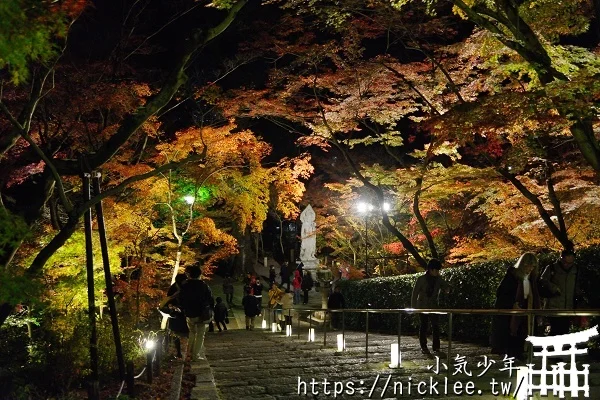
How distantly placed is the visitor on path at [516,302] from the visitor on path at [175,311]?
16.5 ft

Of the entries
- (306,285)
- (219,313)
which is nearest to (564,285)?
(219,313)

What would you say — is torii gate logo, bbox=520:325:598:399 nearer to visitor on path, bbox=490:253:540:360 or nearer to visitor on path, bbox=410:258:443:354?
visitor on path, bbox=490:253:540:360

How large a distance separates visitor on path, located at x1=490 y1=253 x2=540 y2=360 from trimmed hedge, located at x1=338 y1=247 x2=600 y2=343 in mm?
1094

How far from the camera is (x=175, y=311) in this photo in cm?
917

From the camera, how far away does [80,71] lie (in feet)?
48.3

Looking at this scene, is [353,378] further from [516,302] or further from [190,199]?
[190,199]

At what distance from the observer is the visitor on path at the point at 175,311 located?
9.06m

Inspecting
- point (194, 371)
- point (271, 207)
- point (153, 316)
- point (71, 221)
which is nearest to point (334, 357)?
point (194, 371)

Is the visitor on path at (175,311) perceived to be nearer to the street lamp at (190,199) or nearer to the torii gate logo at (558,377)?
→ the torii gate logo at (558,377)

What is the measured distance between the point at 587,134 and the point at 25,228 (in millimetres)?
7234

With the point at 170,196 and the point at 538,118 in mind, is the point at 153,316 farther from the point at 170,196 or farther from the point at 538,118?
the point at 538,118

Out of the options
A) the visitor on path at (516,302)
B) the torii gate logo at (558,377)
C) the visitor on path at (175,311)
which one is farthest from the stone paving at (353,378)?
the visitor on path at (175,311)

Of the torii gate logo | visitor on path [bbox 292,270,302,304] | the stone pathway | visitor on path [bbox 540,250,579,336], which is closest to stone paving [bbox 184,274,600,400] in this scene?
the stone pathway

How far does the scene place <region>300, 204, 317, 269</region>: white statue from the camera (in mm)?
30500
